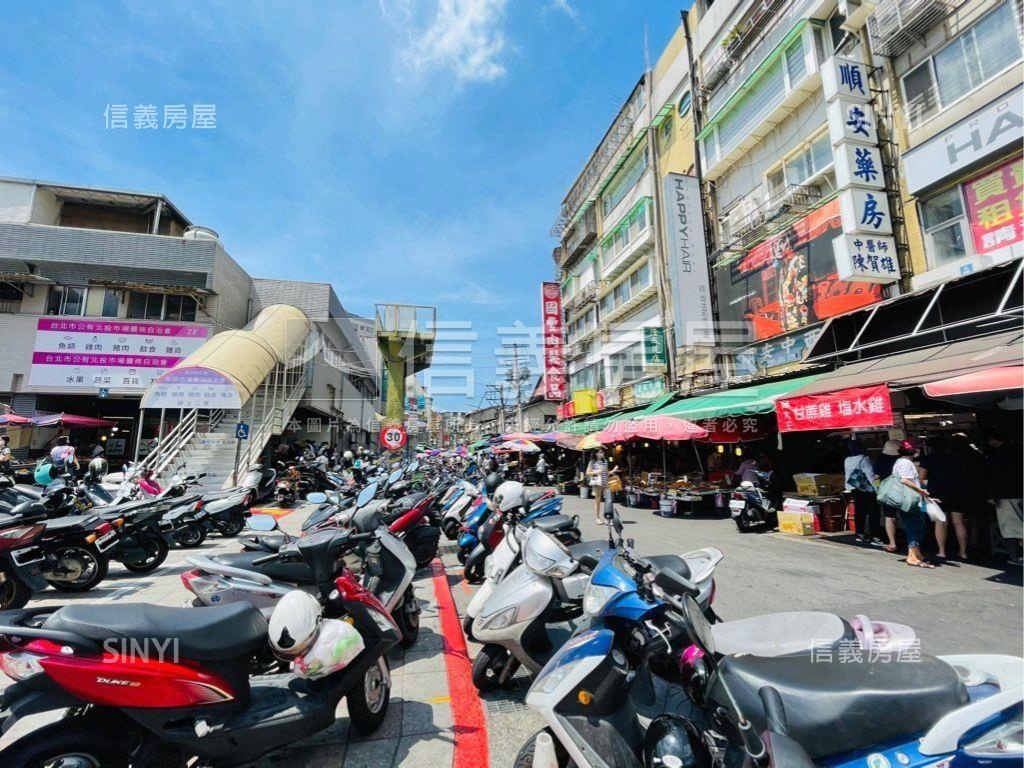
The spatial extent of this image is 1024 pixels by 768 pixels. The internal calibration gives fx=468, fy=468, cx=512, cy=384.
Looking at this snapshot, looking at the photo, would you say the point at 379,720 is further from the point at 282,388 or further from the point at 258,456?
the point at 282,388

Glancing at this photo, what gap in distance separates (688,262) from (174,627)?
1524 centimetres

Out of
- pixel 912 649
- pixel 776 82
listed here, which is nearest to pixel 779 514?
pixel 912 649

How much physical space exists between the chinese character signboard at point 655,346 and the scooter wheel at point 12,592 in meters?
16.5

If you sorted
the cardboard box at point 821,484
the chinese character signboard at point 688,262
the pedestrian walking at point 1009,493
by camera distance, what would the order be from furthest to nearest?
the chinese character signboard at point 688,262
the cardboard box at point 821,484
the pedestrian walking at point 1009,493

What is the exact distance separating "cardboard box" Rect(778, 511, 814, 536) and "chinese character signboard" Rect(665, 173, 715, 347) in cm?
703

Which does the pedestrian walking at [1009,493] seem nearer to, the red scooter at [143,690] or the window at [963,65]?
the window at [963,65]

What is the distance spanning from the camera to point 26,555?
4445 mm

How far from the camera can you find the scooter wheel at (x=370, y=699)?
2.51 meters

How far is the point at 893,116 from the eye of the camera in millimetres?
9633

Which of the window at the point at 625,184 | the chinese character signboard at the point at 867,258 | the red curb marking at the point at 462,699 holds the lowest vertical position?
the red curb marking at the point at 462,699

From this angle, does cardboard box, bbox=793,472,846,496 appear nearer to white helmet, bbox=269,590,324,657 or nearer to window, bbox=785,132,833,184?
window, bbox=785,132,833,184

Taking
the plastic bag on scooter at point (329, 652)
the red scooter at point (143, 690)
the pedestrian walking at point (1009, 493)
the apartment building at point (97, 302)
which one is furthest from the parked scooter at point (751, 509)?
the apartment building at point (97, 302)

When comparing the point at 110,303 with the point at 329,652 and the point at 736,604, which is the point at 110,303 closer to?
the point at 329,652

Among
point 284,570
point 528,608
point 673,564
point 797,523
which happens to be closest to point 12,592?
point 284,570
